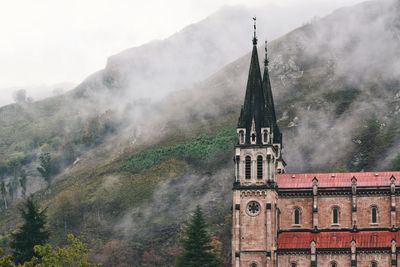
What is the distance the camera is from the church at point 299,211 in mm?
95375

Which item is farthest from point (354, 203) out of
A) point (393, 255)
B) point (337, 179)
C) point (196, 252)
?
point (196, 252)

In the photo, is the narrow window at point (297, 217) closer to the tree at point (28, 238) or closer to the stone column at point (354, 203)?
the stone column at point (354, 203)

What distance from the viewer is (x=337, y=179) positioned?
3971 inches

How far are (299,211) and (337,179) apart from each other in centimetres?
601

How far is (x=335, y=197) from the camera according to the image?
327 ft

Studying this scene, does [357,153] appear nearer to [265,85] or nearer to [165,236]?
[165,236]

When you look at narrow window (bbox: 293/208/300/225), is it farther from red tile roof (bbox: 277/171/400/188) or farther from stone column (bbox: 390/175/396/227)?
stone column (bbox: 390/175/396/227)

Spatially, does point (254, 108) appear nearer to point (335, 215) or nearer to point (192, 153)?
point (335, 215)

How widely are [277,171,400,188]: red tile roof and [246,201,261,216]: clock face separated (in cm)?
527

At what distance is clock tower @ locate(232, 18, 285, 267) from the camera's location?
315 ft

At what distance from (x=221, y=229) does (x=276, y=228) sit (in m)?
52.2

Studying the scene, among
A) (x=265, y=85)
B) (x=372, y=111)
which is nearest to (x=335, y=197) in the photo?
(x=265, y=85)

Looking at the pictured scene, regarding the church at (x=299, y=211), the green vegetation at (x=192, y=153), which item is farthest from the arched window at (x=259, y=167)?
the green vegetation at (x=192, y=153)

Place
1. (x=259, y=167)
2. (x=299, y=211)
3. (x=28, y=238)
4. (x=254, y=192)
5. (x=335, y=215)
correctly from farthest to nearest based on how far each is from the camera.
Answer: (x=299, y=211)
(x=335, y=215)
(x=259, y=167)
(x=254, y=192)
(x=28, y=238)
